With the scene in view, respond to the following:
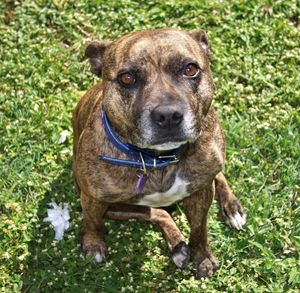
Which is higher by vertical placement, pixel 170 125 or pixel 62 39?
pixel 170 125

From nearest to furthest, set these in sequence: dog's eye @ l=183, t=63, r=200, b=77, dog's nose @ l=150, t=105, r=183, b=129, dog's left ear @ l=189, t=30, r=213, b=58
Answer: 1. dog's nose @ l=150, t=105, r=183, b=129
2. dog's eye @ l=183, t=63, r=200, b=77
3. dog's left ear @ l=189, t=30, r=213, b=58

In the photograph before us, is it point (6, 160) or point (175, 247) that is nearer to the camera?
point (175, 247)

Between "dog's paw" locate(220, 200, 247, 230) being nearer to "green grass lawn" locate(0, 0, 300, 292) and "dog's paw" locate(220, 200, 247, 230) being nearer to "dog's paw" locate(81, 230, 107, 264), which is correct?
"green grass lawn" locate(0, 0, 300, 292)

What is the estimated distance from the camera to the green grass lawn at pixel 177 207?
5359 mm

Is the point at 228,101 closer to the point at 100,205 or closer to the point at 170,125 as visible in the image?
the point at 100,205

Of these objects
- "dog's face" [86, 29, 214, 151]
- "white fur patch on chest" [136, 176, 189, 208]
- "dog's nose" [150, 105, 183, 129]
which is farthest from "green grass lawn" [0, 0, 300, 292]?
"dog's nose" [150, 105, 183, 129]

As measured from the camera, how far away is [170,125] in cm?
414

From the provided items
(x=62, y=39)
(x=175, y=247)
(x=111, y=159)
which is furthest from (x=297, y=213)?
(x=62, y=39)

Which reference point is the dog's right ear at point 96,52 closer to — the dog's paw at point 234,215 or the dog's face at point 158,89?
the dog's face at point 158,89

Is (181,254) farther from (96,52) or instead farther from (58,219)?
(96,52)

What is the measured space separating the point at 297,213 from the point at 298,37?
2116 mm

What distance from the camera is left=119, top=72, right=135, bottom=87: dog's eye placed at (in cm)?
436

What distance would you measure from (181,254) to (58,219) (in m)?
1.08

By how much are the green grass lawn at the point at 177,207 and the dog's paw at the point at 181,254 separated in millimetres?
72
